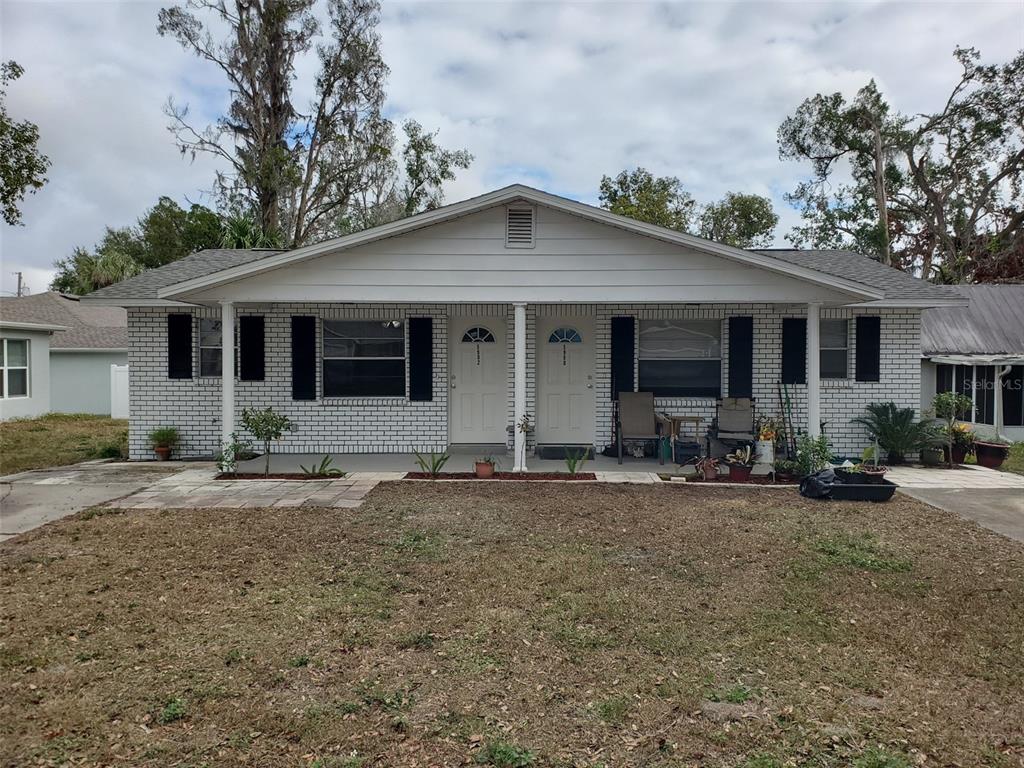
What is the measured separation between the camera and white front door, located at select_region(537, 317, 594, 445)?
1055cm

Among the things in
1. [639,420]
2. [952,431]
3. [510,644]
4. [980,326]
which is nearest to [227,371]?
[639,420]

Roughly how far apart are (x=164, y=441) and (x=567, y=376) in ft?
20.4

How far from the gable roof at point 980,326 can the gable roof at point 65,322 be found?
64.8 ft

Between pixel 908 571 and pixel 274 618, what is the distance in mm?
4486

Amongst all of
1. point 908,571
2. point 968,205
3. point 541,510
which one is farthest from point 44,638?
point 968,205

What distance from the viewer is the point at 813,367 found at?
8.84m

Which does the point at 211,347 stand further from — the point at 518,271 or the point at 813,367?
the point at 813,367

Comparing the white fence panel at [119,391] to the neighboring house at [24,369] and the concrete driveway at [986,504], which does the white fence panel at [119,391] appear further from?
the concrete driveway at [986,504]

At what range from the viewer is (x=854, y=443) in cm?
1011

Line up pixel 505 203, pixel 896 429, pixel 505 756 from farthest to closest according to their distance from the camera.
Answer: pixel 896 429, pixel 505 203, pixel 505 756

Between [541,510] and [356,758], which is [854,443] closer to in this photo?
[541,510]

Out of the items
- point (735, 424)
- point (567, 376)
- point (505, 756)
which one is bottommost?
point (505, 756)

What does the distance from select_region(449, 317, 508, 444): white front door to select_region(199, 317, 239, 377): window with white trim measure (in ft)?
11.1

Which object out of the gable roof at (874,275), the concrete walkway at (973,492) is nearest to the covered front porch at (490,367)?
the gable roof at (874,275)
